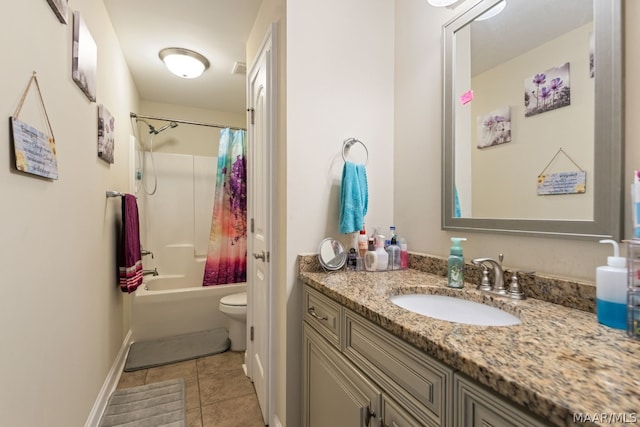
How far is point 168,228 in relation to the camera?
3371 millimetres

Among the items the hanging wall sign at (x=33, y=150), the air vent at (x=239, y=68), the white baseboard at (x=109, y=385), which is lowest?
the white baseboard at (x=109, y=385)

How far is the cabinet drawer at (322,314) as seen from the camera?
40.2 inches

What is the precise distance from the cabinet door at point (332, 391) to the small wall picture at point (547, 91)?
1.04 metres

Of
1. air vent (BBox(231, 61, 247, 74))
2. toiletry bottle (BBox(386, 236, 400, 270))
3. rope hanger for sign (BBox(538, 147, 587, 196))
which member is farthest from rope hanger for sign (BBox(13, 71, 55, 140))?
air vent (BBox(231, 61, 247, 74))

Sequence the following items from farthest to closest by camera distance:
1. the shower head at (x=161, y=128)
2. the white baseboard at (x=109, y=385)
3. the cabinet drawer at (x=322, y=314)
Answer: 1. the shower head at (x=161, y=128)
2. the white baseboard at (x=109, y=385)
3. the cabinet drawer at (x=322, y=314)

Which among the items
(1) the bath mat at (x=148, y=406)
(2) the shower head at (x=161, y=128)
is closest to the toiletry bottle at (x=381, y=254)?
(1) the bath mat at (x=148, y=406)

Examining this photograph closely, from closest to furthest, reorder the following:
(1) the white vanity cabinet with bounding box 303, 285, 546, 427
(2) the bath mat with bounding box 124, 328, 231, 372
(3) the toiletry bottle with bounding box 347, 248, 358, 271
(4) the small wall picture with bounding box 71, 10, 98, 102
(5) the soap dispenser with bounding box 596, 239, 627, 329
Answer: (1) the white vanity cabinet with bounding box 303, 285, 546, 427 < (5) the soap dispenser with bounding box 596, 239, 627, 329 < (4) the small wall picture with bounding box 71, 10, 98, 102 < (3) the toiletry bottle with bounding box 347, 248, 358, 271 < (2) the bath mat with bounding box 124, 328, 231, 372

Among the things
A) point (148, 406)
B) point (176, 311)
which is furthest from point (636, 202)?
point (176, 311)

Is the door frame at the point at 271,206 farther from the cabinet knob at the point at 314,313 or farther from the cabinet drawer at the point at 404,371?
the cabinet drawer at the point at 404,371

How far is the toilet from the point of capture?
92.5 inches

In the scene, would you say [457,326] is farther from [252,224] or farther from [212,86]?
[212,86]

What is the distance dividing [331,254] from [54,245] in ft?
3.68

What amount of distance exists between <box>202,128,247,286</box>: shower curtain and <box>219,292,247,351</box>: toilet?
509mm

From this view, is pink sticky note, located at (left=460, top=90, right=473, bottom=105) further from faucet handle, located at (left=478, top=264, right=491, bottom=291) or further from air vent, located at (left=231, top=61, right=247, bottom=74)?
air vent, located at (left=231, top=61, right=247, bottom=74)
